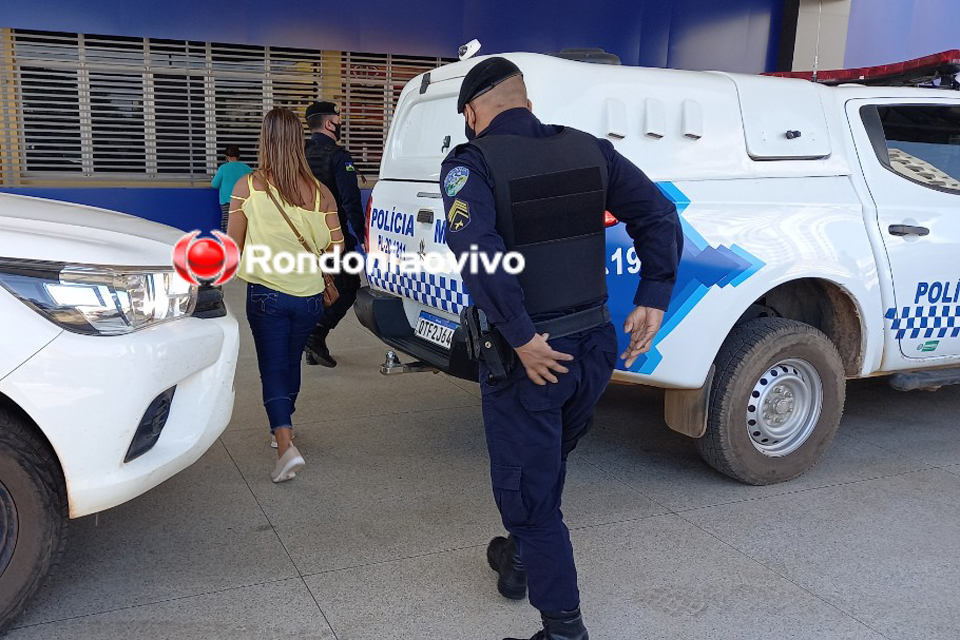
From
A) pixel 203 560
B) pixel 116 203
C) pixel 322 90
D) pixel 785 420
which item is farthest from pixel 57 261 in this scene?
pixel 322 90

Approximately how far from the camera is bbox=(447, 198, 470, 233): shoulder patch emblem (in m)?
2.41

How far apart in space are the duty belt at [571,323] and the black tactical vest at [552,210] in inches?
1.2

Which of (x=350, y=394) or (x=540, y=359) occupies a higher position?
(x=540, y=359)

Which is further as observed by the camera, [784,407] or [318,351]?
[318,351]

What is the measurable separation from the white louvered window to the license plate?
7.75 metres

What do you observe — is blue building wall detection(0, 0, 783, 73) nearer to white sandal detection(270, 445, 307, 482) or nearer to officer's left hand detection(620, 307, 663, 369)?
white sandal detection(270, 445, 307, 482)

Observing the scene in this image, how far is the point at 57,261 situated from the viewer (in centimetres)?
259

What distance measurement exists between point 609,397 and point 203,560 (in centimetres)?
304

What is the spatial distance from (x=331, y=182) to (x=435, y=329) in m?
2.52

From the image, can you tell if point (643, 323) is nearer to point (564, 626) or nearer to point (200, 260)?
point (564, 626)

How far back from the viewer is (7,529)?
8.59ft

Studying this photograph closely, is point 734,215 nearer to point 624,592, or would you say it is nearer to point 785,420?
point 785,420

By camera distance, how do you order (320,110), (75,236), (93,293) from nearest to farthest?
(93,293) < (75,236) < (320,110)

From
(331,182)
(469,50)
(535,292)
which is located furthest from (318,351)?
(535,292)
